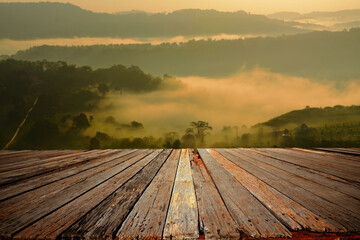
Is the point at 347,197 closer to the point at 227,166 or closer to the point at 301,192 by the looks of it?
the point at 301,192

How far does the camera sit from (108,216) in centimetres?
141

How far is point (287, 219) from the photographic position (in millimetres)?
1372

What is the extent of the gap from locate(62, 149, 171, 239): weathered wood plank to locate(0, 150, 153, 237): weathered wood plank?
35 centimetres

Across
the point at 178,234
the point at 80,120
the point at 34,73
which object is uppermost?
the point at 34,73

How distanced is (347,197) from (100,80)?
647 feet

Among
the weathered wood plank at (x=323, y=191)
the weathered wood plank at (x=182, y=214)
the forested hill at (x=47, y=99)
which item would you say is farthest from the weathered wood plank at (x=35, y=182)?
the forested hill at (x=47, y=99)

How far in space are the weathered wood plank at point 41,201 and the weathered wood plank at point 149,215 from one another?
63 cm

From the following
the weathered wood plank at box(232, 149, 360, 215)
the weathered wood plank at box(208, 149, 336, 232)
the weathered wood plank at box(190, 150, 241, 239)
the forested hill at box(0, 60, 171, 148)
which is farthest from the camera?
the forested hill at box(0, 60, 171, 148)

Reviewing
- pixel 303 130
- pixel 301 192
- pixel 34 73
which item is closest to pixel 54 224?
pixel 301 192

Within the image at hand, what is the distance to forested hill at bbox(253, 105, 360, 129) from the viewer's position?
475 feet

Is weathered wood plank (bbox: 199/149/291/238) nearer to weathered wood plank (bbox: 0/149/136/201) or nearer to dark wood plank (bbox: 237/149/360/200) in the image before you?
dark wood plank (bbox: 237/149/360/200)

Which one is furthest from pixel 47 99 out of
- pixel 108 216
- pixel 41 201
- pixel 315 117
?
pixel 315 117

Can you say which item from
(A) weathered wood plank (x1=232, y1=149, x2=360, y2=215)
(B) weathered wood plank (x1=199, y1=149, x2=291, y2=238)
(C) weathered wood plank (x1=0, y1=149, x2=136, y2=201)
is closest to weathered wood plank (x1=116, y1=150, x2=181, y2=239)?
(B) weathered wood plank (x1=199, y1=149, x2=291, y2=238)

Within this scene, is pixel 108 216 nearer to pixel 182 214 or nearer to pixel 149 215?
pixel 149 215
